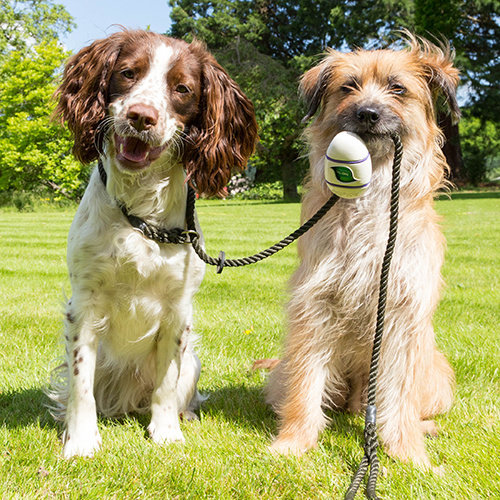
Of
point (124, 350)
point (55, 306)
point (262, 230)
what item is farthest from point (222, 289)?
point (262, 230)

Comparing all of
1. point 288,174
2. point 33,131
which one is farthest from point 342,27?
point 33,131

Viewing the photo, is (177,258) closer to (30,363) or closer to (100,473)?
(100,473)

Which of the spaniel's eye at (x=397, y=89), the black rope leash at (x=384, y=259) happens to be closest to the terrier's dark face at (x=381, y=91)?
the spaniel's eye at (x=397, y=89)

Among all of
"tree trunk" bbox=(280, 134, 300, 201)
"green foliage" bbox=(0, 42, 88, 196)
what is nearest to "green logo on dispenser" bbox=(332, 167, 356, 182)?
"green foliage" bbox=(0, 42, 88, 196)

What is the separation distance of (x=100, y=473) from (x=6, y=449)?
0.51 m

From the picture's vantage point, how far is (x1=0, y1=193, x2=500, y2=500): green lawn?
235 cm

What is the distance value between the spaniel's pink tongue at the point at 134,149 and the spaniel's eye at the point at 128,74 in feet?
0.97

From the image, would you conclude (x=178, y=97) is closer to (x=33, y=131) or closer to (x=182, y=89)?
(x=182, y=89)

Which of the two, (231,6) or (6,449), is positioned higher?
(231,6)

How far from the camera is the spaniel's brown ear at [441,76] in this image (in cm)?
283

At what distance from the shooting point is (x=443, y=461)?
106 inches

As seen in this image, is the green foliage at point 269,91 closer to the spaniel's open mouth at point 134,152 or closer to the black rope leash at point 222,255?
the black rope leash at point 222,255

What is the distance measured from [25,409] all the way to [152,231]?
140 cm

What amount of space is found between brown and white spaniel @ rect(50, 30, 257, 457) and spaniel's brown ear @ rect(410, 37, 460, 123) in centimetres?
98
